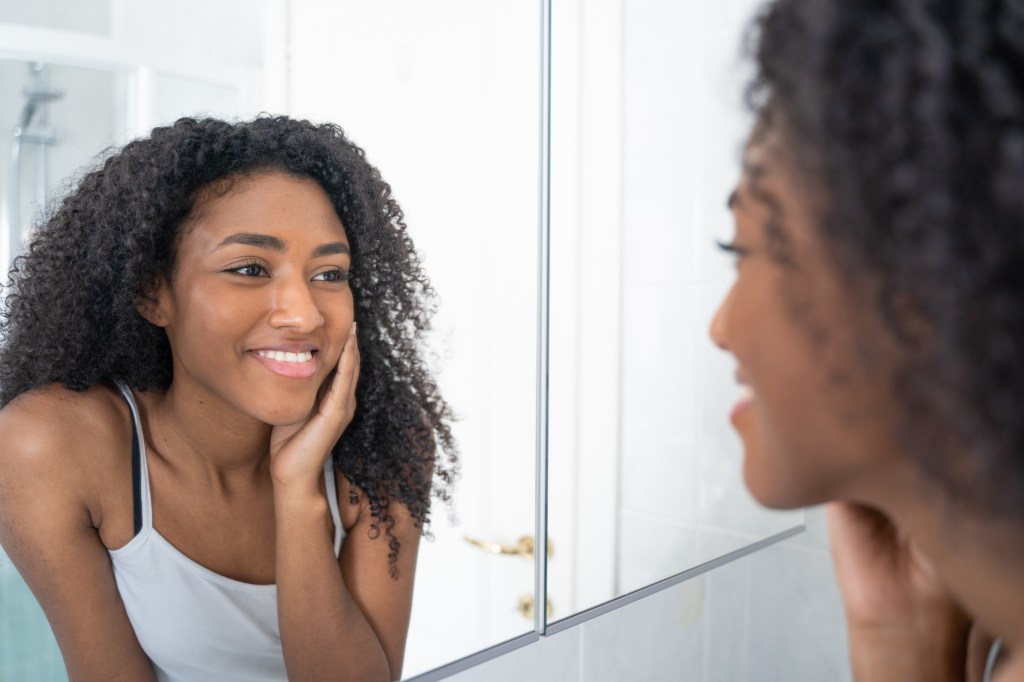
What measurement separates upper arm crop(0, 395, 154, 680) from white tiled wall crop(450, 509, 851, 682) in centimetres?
59

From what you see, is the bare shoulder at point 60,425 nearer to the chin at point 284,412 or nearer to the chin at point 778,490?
the chin at point 284,412

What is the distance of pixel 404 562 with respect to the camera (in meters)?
0.75

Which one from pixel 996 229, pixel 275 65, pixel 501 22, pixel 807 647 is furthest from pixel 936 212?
pixel 807 647

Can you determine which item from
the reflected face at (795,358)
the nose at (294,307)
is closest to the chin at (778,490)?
the reflected face at (795,358)

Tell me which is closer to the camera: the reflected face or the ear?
the reflected face

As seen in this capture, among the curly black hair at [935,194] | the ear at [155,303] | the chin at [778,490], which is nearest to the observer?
the curly black hair at [935,194]

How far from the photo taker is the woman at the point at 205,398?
54 centimetres

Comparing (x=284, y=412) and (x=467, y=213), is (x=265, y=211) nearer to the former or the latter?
(x=284, y=412)

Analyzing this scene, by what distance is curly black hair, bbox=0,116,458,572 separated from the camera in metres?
0.53

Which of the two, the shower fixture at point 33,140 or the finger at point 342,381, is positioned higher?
the shower fixture at point 33,140

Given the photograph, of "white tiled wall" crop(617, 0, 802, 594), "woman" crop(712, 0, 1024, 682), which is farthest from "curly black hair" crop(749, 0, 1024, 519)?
"white tiled wall" crop(617, 0, 802, 594)

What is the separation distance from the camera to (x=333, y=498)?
69cm

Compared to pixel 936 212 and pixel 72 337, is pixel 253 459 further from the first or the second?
pixel 936 212

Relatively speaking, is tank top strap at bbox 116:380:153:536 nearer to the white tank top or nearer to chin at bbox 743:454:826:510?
the white tank top
